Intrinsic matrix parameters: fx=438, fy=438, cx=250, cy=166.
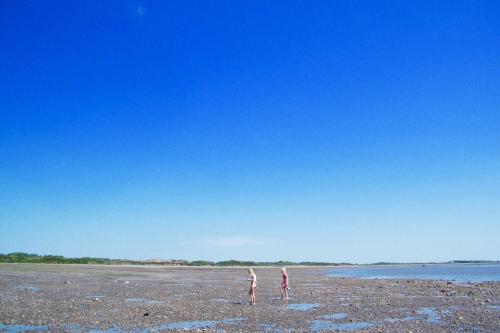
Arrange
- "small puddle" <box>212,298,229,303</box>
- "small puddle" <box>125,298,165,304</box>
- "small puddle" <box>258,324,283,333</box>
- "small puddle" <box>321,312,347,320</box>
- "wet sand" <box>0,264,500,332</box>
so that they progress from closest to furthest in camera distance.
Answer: "small puddle" <box>258,324,283,333</box>, "wet sand" <box>0,264,500,332</box>, "small puddle" <box>321,312,347,320</box>, "small puddle" <box>125,298,165,304</box>, "small puddle" <box>212,298,229,303</box>

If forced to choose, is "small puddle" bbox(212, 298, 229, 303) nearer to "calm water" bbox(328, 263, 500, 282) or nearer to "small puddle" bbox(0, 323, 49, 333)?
"small puddle" bbox(0, 323, 49, 333)

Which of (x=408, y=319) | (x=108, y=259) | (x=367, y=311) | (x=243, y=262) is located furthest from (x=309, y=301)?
(x=243, y=262)

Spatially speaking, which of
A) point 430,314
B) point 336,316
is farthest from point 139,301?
point 430,314

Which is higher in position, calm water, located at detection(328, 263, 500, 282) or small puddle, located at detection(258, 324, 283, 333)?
calm water, located at detection(328, 263, 500, 282)

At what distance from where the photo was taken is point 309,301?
29.7 meters

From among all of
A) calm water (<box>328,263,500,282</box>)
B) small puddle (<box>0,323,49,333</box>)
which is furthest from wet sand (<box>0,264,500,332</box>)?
calm water (<box>328,263,500,282</box>)

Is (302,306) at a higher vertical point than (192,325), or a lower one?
higher

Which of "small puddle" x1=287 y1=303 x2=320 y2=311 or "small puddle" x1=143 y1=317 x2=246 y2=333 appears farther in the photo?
"small puddle" x1=287 y1=303 x2=320 y2=311

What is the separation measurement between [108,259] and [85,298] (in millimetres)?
120218

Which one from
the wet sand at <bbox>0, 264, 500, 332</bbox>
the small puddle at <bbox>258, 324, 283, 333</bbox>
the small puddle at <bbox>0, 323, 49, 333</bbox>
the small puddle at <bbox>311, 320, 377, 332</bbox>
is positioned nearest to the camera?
the small puddle at <bbox>0, 323, 49, 333</bbox>

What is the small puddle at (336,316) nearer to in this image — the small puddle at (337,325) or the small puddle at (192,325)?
the small puddle at (337,325)

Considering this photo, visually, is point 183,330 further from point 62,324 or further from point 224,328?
point 62,324

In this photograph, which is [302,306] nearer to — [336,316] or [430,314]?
[336,316]

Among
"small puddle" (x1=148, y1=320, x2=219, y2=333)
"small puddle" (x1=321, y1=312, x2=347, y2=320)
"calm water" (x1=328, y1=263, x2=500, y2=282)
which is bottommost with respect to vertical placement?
Answer: "small puddle" (x1=148, y1=320, x2=219, y2=333)
